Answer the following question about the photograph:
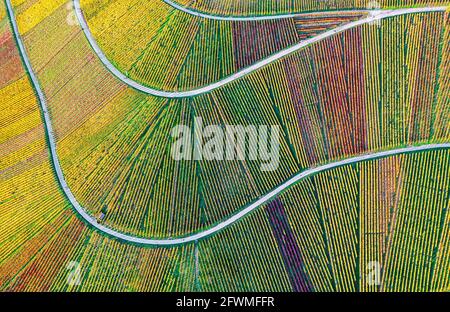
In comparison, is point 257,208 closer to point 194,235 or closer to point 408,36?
point 194,235

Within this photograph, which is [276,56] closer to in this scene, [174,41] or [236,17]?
[236,17]

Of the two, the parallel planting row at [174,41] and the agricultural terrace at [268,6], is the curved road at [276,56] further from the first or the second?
the agricultural terrace at [268,6]

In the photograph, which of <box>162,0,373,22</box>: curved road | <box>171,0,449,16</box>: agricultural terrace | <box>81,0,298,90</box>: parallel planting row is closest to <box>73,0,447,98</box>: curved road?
<box>81,0,298,90</box>: parallel planting row

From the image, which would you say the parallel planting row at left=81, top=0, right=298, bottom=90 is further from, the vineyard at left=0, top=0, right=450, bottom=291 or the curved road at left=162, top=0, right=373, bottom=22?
the curved road at left=162, top=0, right=373, bottom=22

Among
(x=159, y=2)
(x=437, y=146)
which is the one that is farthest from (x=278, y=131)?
(x=159, y=2)

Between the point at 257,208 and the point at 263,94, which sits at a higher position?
the point at 263,94

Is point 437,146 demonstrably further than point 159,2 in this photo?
No
